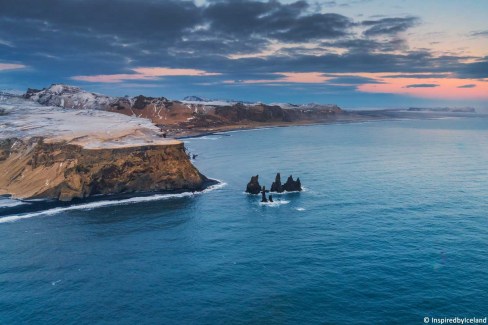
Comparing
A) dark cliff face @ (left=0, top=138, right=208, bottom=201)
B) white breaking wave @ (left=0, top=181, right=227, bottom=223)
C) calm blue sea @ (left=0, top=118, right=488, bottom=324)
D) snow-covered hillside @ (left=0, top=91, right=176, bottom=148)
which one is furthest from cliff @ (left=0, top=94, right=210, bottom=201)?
calm blue sea @ (left=0, top=118, right=488, bottom=324)

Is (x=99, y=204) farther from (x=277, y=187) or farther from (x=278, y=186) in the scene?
(x=278, y=186)

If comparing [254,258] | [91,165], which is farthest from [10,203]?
[254,258]

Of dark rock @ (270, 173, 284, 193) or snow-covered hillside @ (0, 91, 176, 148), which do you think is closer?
dark rock @ (270, 173, 284, 193)

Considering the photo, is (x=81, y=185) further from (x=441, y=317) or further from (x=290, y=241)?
(x=441, y=317)

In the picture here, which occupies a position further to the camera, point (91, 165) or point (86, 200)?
point (91, 165)

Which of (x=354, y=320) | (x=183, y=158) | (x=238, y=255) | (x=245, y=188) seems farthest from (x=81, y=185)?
(x=354, y=320)

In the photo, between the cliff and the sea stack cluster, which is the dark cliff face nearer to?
the cliff

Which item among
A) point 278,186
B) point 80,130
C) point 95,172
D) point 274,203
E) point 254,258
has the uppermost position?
point 80,130
